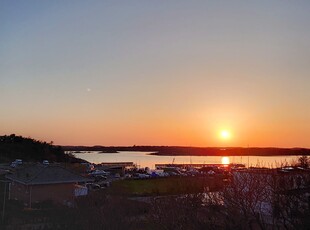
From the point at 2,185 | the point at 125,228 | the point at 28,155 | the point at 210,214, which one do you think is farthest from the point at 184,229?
the point at 28,155

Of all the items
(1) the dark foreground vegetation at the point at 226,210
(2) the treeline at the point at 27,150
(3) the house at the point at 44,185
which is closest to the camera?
(1) the dark foreground vegetation at the point at 226,210

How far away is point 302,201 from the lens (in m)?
12.9

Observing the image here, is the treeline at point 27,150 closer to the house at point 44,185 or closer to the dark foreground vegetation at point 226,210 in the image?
the house at point 44,185

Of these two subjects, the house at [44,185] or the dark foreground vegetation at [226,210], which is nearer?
the dark foreground vegetation at [226,210]

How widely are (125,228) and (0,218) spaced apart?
7.49m

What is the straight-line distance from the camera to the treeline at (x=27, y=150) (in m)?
64.0

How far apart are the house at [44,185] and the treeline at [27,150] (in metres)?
33.1

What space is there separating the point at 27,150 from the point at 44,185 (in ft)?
138

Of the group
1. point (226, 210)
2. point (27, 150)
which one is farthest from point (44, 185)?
point (27, 150)

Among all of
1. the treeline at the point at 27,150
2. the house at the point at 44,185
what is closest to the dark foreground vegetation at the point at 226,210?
the house at the point at 44,185

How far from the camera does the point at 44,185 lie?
26.7 m

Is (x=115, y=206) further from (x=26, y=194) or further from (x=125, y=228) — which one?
(x=26, y=194)

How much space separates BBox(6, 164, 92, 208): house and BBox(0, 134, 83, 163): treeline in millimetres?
33125

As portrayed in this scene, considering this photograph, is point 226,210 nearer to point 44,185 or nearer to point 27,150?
point 44,185
